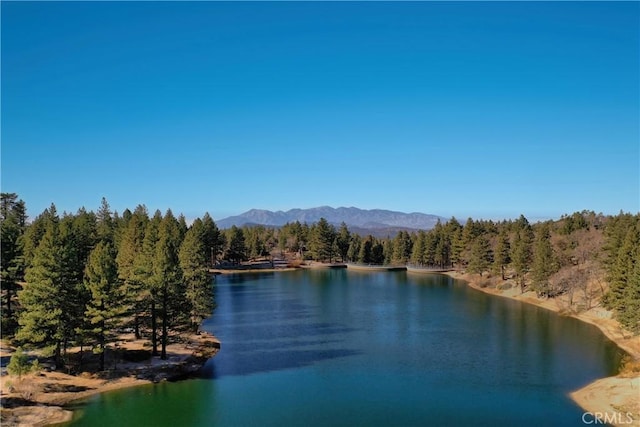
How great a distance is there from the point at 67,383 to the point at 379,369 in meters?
24.4

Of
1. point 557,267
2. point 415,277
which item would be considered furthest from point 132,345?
point 415,277

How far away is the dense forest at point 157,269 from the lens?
3697 cm

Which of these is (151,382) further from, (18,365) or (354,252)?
(354,252)

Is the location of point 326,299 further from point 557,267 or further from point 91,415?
point 91,415

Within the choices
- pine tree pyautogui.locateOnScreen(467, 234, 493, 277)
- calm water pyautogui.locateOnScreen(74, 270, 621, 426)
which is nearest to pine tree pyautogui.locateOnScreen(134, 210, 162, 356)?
calm water pyautogui.locateOnScreen(74, 270, 621, 426)

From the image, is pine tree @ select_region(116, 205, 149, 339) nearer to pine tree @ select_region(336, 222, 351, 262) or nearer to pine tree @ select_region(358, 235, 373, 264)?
pine tree @ select_region(358, 235, 373, 264)

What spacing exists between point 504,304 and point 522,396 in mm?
44218

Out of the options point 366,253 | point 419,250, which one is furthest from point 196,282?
point 366,253

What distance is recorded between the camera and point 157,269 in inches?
Answer: 1649

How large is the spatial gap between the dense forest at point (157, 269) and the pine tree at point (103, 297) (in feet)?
0.26

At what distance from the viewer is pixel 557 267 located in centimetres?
7575

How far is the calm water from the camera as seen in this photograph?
32594mm

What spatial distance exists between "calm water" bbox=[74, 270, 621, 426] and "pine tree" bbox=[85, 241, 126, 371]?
5113 mm

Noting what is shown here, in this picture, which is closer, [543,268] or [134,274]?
[134,274]
